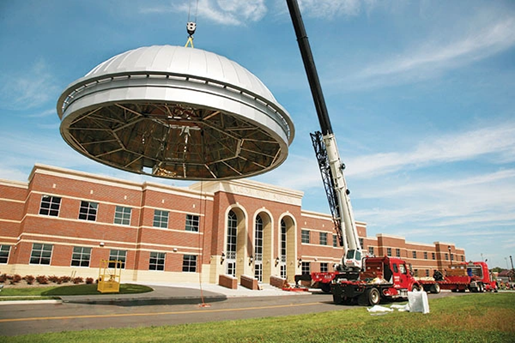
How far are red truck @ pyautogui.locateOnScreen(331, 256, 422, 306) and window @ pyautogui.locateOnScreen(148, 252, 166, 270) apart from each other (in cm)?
1917

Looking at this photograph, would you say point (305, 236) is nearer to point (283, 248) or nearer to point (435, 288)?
point (283, 248)

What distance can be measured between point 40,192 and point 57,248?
5122 mm

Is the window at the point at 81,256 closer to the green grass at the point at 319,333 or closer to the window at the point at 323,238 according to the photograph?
the green grass at the point at 319,333

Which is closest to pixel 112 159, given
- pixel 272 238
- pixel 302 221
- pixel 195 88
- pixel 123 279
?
pixel 195 88

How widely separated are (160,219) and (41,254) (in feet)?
35.3

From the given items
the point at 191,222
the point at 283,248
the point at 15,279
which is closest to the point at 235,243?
the point at 191,222

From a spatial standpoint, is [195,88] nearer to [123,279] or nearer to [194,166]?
[194,166]

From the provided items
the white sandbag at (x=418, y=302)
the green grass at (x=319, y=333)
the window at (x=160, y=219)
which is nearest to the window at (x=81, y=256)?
the window at (x=160, y=219)

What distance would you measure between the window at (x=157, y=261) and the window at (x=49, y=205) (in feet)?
31.2

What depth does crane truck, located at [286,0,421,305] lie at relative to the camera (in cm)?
2025

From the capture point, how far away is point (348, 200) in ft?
86.2

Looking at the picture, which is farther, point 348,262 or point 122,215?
A: point 122,215

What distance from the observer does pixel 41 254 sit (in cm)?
3081

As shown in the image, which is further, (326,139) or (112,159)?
(326,139)
